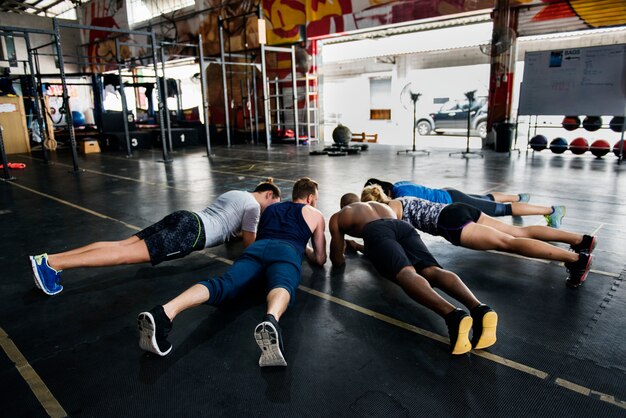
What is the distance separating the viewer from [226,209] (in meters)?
3.20

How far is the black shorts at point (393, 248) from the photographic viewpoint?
2359mm

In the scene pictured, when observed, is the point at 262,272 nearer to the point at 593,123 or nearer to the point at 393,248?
the point at 393,248

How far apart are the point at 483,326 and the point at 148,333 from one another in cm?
159

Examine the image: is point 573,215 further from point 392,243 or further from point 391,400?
point 391,400

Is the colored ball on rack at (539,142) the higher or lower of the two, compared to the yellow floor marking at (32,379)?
higher

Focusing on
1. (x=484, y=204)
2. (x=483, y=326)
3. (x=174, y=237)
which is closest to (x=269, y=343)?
(x=483, y=326)

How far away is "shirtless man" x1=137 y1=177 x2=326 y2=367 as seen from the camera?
1.96 m

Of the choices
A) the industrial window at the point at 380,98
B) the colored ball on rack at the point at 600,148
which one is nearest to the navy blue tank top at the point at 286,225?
the colored ball on rack at the point at 600,148

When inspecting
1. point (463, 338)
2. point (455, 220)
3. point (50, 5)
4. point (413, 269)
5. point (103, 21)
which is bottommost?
point (463, 338)

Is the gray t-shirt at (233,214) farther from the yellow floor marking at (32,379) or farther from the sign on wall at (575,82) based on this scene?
the sign on wall at (575,82)

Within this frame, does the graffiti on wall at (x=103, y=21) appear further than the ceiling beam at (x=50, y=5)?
No

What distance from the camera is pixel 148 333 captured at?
2002 millimetres

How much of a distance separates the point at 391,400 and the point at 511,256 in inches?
82.5

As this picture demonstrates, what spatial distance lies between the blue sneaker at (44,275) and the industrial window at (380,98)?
600 inches
